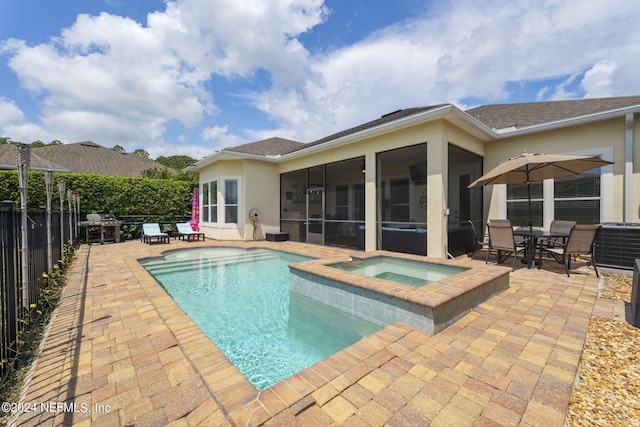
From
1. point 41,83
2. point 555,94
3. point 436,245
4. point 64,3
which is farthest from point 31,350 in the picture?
point 555,94

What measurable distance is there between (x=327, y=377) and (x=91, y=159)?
25.6 m

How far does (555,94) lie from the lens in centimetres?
1335

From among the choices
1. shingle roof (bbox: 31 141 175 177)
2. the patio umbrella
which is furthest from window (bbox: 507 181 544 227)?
shingle roof (bbox: 31 141 175 177)

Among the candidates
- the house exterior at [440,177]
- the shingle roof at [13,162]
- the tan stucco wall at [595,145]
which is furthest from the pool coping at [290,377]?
the shingle roof at [13,162]

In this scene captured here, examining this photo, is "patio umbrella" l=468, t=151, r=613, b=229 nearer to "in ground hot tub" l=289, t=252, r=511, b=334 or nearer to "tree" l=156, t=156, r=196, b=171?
"in ground hot tub" l=289, t=252, r=511, b=334

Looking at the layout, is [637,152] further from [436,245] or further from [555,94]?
[555,94]

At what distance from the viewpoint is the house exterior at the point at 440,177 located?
247 inches

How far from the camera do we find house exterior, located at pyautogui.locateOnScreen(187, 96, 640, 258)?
6.28 meters

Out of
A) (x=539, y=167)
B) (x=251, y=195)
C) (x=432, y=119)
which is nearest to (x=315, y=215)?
(x=251, y=195)

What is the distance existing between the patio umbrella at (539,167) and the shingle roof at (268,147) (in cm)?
864

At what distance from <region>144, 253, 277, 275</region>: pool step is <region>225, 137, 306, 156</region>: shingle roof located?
17.1ft

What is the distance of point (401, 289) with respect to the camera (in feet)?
10.5

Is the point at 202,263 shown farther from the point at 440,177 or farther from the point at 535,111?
the point at 535,111

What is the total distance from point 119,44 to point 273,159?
6.27m
